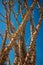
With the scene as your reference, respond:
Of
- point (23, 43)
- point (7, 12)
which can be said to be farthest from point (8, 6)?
point (23, 43)

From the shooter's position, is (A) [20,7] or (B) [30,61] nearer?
(B) [30,61]

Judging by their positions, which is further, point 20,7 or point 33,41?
point 20,7

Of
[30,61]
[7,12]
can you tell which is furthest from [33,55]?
[7,12]

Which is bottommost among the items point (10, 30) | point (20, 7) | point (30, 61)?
point (30, 61)

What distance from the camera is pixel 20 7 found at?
628 millimetres

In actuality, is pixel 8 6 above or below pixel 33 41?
above

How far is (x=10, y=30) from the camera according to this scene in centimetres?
57

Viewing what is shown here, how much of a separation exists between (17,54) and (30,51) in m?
0.07

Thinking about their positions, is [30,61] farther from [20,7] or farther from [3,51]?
[20,7]

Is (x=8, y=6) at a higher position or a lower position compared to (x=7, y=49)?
higher

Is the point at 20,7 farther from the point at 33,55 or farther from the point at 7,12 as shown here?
the point at 33,55

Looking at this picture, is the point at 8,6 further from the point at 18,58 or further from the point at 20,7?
the point at 18,58

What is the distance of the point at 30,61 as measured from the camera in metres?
0.51

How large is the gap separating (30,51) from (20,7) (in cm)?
21
